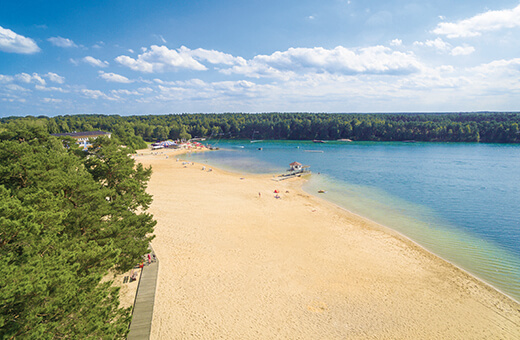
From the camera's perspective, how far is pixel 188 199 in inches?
1134

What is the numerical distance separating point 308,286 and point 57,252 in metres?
11.2

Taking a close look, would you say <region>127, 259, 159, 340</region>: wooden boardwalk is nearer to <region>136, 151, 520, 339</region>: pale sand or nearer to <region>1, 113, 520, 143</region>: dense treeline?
<region>136, 151, 520, 339</region>: pale sand

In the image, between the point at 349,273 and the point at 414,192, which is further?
the point at 414,192

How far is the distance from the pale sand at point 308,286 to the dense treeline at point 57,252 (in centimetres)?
352

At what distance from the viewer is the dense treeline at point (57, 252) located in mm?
5746

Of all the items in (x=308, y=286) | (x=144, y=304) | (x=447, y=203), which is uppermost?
(x=144, y=304)

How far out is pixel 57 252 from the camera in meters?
7.52

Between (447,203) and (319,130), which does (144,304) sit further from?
(319,130)

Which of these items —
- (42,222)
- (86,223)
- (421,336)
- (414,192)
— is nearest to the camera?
(42,222)

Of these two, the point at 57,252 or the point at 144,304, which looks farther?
the point at 144,304

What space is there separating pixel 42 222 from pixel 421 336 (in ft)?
47.3

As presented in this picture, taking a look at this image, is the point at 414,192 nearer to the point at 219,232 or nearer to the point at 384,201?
the point at 384,201

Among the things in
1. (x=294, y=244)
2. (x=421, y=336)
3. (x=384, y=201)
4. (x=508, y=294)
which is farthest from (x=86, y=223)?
(x=384, y=201)

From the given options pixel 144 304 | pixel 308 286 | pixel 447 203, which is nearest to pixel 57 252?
pixel 144 304
